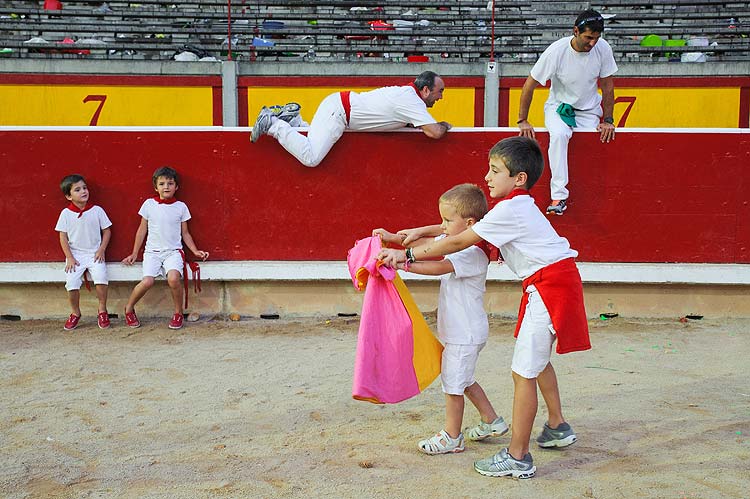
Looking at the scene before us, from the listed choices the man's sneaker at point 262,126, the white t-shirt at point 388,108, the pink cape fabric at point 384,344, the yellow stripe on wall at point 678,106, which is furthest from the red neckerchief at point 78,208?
the yellow stripe on wall at point 678,106

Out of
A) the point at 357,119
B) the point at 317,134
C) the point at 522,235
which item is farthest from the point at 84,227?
the point at 522,235

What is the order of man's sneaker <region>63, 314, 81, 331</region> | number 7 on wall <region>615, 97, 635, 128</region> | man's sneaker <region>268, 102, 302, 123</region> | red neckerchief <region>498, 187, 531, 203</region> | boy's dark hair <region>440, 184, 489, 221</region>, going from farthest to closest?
1. number 7 on wall <region>615, 97, 635, 128</region>
2. man's sneaker <region>268, 102, 302, 123</region>
3. man's sneaker <region>63, 314, 81, 331</region>
4. boy's dark hair <region>440, 184, 489, 221</region>
5. red neckerchief <region>498, 187, 531, 203</region>

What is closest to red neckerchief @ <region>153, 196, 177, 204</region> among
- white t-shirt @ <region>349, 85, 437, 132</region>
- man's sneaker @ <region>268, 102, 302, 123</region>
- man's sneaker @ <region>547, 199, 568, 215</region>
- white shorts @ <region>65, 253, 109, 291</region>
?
white shorts @ <region>65, 253, 109, 291</region>

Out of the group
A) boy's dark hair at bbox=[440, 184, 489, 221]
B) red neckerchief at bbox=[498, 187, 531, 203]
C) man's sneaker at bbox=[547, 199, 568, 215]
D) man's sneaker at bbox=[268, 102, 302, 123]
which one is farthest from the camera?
man's sneaker at bbox=[268, 102, 302, 123]

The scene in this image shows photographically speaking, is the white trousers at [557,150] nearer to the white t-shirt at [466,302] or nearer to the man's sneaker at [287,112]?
the man's sneaker at [287,112]

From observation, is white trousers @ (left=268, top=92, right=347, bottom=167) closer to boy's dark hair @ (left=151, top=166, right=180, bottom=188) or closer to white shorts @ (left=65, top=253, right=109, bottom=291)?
boy's dark hair @ (left=151, top=166, right=180, bottom=188)

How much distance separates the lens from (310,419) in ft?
13.4

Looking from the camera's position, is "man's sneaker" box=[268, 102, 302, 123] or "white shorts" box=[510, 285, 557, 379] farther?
"man's sneaker" box=[268, 102, 302, 123]

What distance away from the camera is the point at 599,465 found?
345 cm

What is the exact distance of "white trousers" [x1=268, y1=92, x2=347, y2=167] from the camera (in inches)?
241

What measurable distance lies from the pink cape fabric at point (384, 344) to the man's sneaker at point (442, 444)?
20cm

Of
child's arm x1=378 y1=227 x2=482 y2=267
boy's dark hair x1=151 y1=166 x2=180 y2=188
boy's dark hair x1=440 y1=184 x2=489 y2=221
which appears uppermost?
boy's dark hair x1=151 y1=166 x2=180 y2=188

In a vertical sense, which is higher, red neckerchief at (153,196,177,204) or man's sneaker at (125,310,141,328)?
red neckerchief at (153,196,177,204)

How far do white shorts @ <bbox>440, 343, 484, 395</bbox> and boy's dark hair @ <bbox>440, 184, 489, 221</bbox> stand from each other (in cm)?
53
